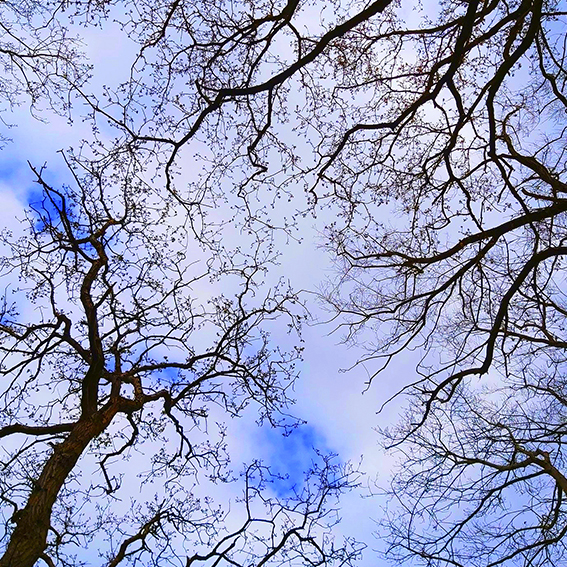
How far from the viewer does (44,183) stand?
570 cm

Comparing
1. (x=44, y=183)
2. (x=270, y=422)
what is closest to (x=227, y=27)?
(x=44, y=183)

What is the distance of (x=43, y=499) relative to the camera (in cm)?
477

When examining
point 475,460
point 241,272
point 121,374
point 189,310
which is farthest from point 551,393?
point 121,374

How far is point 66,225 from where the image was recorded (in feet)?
19.5

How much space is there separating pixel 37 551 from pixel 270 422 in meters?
2.93

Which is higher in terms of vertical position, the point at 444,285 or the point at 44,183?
the point at 444,285

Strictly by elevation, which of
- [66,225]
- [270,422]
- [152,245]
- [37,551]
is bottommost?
[37,551]

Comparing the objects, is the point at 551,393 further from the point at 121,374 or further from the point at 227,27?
the point at 227,27

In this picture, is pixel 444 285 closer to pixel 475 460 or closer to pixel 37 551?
pixel 475 460

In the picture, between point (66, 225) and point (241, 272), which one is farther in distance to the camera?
point (241, 272)

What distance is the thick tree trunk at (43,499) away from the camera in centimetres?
448


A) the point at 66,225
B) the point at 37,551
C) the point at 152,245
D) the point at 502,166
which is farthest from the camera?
the point at 152,245

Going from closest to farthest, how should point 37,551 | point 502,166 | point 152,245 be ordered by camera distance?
point 37,551 < point 502,166 < point 152,245

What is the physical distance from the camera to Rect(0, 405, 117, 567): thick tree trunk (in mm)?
4477
